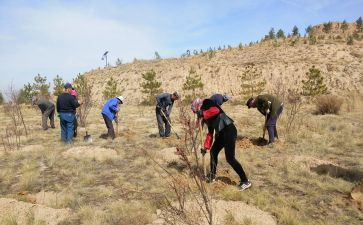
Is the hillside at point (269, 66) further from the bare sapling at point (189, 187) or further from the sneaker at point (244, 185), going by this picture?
the bare sapling at point (189, 187)

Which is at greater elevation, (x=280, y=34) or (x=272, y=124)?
(x=280, y=34)

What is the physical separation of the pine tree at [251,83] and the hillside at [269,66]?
0.68 metres

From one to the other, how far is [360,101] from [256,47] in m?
17.6

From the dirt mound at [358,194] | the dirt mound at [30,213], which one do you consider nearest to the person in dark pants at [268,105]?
the dirt mound at [358,194]

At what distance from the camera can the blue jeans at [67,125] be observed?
9.63m

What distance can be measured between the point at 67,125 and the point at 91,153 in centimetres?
165

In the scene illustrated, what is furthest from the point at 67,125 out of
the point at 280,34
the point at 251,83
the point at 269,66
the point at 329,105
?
the point at 280,34

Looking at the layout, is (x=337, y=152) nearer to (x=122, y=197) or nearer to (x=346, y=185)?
(x=346, y=185)

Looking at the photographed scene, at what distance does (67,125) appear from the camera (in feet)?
32.4

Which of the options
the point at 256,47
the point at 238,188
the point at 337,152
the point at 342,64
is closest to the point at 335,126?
the point at 337,152

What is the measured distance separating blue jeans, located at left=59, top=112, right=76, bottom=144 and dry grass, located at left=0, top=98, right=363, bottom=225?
393mm

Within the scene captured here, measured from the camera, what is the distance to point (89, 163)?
801 centimetres

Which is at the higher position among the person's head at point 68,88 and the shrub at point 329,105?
the person's head at point 68,88

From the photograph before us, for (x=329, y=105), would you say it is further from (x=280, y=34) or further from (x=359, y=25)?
(x=359, y=25)
